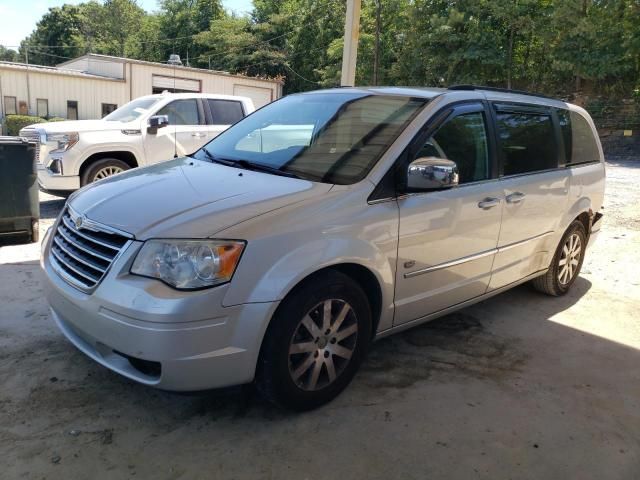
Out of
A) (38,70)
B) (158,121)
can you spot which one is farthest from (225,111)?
(38,70)

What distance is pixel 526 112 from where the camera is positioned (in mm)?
4406

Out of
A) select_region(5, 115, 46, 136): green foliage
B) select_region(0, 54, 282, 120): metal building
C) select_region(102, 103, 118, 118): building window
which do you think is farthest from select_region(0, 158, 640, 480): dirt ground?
select_region(102, 103, 118, 118): building window

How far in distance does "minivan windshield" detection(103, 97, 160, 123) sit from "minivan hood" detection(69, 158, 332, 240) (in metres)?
5.44

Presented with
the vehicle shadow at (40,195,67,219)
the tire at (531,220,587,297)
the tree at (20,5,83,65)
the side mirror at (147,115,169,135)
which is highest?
the tree at (20,5,83,65)

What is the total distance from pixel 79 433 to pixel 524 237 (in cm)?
332

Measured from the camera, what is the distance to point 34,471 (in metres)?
2.42

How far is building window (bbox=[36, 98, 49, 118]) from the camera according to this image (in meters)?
26.2

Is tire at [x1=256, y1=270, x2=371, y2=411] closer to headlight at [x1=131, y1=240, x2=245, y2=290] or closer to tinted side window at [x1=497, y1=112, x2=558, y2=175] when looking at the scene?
headlight at [x1=131, y1=240, x2=245, y2=290]

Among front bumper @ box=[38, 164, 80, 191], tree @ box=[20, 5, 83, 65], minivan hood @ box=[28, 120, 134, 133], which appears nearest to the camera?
front bumper @ box=[38, 164, 80, 191]

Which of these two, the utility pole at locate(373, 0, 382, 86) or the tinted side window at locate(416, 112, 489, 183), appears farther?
the utility pole at locate(373, 0, 382, 86)

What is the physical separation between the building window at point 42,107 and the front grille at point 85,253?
87.6 ft

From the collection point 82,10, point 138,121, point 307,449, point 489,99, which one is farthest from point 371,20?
point 82,10

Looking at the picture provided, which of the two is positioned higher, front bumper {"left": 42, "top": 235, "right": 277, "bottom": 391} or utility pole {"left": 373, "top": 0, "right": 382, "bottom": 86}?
utility pole {"left": 373, "top": 0, "right": 382, "bottom": 86}

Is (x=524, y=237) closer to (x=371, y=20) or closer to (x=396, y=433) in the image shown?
(x=396, y=433)
